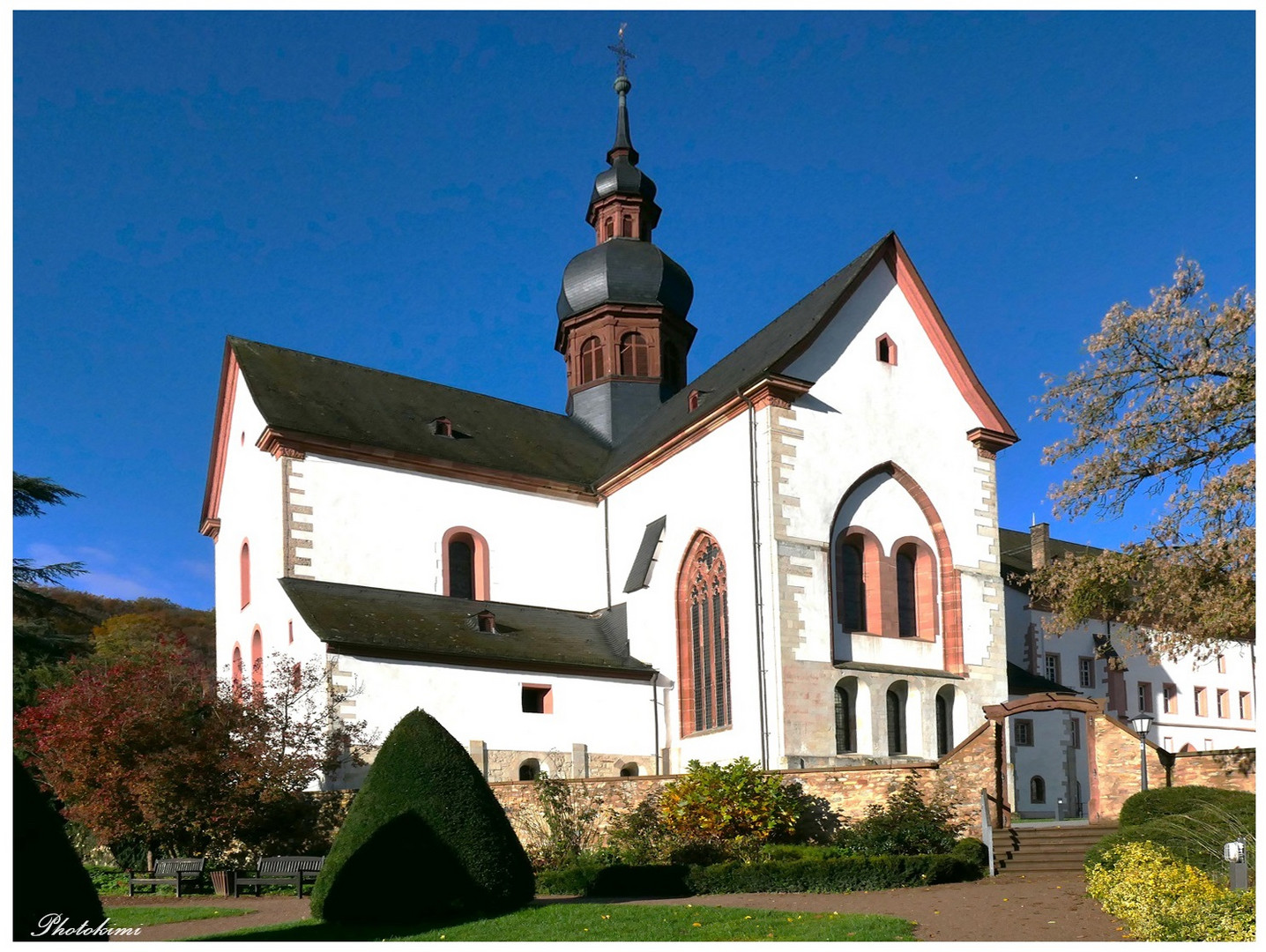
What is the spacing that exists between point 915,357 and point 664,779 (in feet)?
40.3

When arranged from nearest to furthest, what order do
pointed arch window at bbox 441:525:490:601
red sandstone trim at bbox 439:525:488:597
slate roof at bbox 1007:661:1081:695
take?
1. slate roof at bbox 1007:661:1081:695
2. red sandstone trim at bbox 439:525:488:597
3. pointed arch window at bbox 441:525:490:601

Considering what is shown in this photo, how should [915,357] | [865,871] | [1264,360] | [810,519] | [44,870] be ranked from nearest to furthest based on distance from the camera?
[44,870] → [1264,360] → [865,871] → [810,519] → [915,357]

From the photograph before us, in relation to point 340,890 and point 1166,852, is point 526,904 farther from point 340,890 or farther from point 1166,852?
Result: point 1166,852

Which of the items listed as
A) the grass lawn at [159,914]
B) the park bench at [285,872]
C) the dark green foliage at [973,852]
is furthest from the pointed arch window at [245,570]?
the dark green foliage at [973,852]

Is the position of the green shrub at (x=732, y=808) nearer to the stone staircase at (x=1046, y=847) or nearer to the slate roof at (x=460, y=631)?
the stone staircase at (x=1046, y=847)

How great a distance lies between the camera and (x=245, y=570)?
33188 mm

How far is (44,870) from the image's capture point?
11.0 m

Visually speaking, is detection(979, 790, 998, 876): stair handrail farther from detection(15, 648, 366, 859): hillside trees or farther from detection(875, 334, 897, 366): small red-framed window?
detection(15, 648, 366, 859): hillside trees

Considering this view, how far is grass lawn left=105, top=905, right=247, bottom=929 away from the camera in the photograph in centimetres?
1683

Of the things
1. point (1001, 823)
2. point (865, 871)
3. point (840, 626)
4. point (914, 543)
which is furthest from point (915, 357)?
point (865, 871)

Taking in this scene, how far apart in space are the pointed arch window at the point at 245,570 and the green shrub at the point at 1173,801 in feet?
69.6

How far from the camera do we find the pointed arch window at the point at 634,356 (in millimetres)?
39156

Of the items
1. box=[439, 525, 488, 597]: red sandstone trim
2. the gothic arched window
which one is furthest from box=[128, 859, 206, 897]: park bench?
the gothic arched window

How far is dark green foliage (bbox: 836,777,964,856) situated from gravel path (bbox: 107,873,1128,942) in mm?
1514
